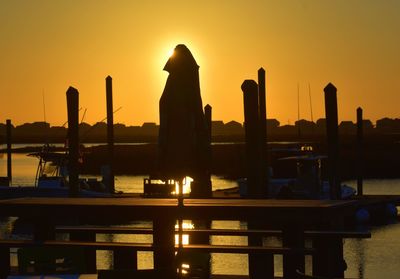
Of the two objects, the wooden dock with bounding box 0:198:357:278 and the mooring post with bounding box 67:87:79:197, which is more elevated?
the mooring post with bounding box 67:87:79:197

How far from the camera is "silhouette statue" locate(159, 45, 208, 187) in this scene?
32.1ft

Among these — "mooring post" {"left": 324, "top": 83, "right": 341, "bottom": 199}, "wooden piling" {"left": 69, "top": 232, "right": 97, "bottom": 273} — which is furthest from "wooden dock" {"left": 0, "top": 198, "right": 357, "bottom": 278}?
"mooring post" {"left": 324, "top": 83, "right": 341, "bottom": 199}

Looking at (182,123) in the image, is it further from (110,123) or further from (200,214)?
(110,123)

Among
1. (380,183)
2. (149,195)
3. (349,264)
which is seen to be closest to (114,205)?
(349,264)

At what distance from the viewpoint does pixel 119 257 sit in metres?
11.9

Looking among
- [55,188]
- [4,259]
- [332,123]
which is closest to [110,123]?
[55,188]

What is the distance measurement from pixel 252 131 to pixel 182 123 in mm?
15276

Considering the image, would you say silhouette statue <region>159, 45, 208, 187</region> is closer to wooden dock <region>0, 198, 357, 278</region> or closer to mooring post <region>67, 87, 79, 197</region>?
wooden dock <region>0, 198, 357, 278</region>

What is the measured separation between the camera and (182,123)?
984 cm

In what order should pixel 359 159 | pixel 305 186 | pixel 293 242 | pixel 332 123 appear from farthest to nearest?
pixel 359 159 < pixel 305 186 < pixel 332 123 < pixel 293 242

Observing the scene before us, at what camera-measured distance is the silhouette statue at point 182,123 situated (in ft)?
32.1

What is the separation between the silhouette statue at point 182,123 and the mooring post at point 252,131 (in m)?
15.0

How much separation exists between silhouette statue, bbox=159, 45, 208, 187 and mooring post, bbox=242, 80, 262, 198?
15.0 m

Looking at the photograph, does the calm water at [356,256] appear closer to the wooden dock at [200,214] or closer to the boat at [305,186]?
the boat at [305,186]
